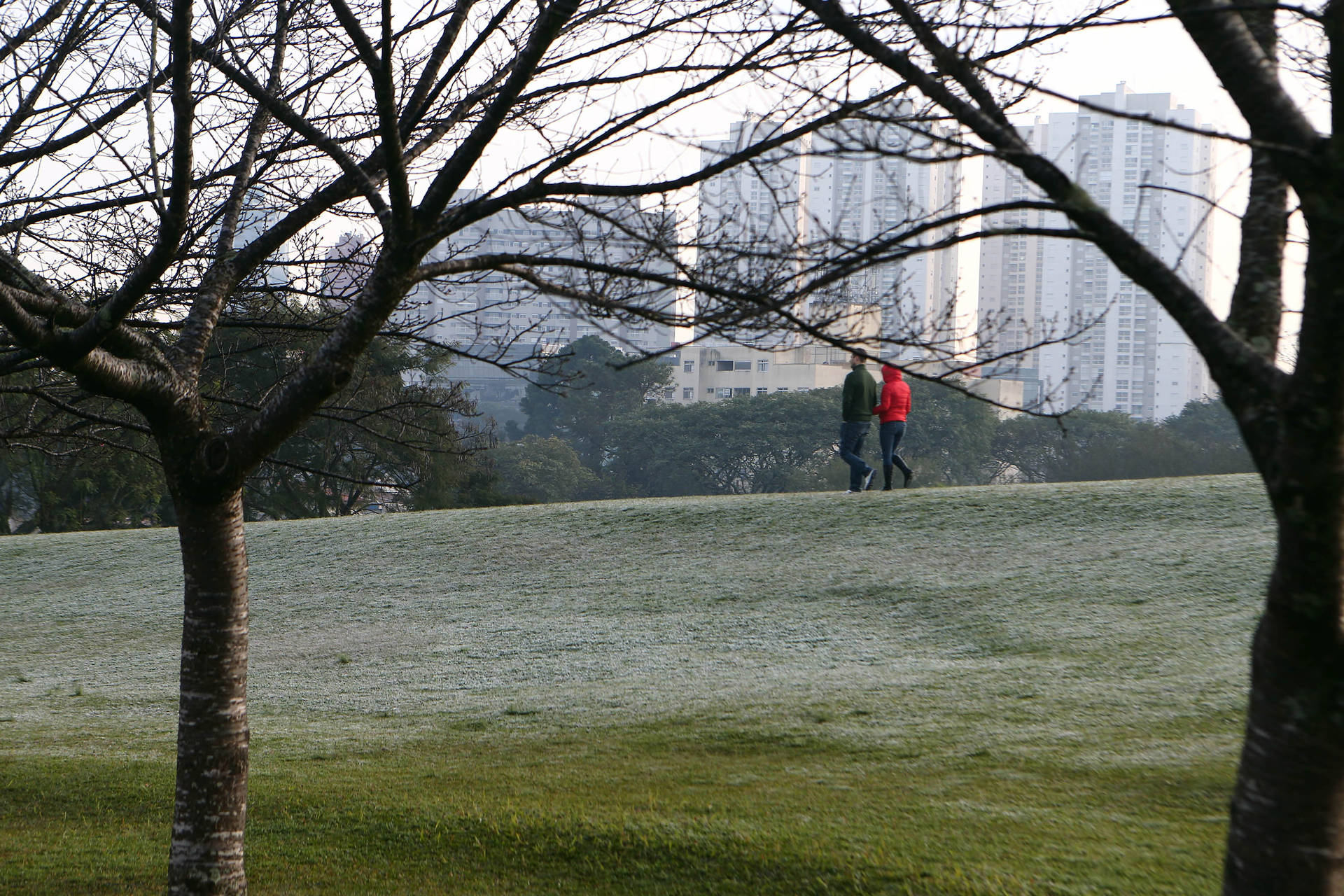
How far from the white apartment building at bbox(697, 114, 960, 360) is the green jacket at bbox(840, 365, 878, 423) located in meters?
9.55

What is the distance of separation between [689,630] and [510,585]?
3.45 meters

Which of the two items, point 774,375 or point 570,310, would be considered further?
point 774,375

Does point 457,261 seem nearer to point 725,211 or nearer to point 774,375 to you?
point 725,211

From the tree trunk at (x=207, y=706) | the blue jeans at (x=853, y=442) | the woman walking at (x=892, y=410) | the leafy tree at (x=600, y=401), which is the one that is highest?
the leafy tree at (x=600, y=401)

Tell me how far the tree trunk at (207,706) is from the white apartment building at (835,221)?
1997 mm

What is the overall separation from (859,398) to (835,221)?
34.7 ft

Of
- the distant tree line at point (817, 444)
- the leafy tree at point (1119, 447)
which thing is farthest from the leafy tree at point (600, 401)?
the leafy tree at point (1119, 447)

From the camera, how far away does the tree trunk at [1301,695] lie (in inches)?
98.9

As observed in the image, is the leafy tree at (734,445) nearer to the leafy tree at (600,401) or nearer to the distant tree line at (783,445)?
the distant tree line at (783,445)

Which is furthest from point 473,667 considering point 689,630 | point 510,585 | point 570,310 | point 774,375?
point 774,375

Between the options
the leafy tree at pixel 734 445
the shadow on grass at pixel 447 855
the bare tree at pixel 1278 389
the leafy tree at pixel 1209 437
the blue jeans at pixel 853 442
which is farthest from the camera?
the leafy tree at pixel 734 445

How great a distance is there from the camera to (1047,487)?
1669cm

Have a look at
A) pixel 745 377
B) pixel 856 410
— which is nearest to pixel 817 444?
pixel 745 377

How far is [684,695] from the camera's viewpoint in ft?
31.4
